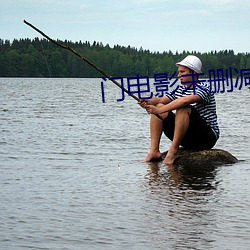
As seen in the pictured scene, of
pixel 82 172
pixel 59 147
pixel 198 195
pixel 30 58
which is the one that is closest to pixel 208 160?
pixel 82 172

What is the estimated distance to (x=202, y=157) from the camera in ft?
30.7

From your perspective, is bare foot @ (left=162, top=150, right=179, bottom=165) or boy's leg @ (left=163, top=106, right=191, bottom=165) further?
bare foot @ (left=162, top=150, right=179, bottom=165)

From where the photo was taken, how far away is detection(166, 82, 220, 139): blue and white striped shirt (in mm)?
8719

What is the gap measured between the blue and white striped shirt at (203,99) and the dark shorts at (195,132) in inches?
2.6

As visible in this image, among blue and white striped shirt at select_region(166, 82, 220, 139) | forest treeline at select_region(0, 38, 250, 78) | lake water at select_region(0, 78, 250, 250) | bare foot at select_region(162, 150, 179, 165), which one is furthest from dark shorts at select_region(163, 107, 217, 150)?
forest treeline at select_region(0, 38, 250, 78)

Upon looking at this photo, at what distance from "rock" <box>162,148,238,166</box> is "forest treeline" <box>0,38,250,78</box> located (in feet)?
388

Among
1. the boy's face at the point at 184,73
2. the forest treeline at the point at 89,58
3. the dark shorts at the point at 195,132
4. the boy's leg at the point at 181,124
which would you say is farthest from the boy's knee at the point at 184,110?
the forest treeline at the point at 89,58

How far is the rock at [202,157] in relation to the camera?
9.27 metres

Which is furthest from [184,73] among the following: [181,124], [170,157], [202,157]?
[202,157]

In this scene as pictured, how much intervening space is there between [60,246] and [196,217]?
53.4 inches

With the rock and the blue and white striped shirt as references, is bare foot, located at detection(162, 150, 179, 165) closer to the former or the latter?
Answer: the rock

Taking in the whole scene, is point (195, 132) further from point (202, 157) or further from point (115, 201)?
point (115, 201)

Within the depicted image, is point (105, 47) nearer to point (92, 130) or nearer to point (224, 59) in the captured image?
point (224, 59)

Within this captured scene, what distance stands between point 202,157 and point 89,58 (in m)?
149
